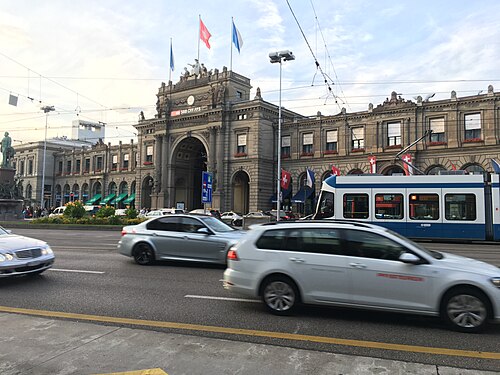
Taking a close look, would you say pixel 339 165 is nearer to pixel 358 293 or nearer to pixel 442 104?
pixel 442 104

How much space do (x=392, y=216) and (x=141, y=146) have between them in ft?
162

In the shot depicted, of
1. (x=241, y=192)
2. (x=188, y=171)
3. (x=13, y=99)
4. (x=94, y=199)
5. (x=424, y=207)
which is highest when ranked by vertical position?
(x=13, y=99)

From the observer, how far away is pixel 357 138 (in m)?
45.6

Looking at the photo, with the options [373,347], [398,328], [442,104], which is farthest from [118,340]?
[442,104]

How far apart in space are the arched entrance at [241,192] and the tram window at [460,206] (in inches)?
1377

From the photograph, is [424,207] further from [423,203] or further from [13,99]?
[13,99]

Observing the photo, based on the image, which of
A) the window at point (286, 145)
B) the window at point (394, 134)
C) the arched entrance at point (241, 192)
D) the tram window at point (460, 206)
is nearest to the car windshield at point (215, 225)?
the tram window at point (460, 206)

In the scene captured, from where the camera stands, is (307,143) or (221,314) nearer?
(221,314)

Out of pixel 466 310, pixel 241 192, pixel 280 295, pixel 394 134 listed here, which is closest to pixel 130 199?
pixel 241 192

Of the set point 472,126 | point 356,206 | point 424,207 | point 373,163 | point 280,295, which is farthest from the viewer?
point 373,163

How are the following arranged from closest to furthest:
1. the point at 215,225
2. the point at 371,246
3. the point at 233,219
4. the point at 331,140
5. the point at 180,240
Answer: the point at 371,246 → the point at 180,240 → the point at 215,225 → the point at 233,219 → the point at 331,140

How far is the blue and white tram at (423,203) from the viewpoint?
18.2 metres

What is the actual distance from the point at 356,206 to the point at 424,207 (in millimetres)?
3142

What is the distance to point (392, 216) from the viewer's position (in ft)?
63.2
